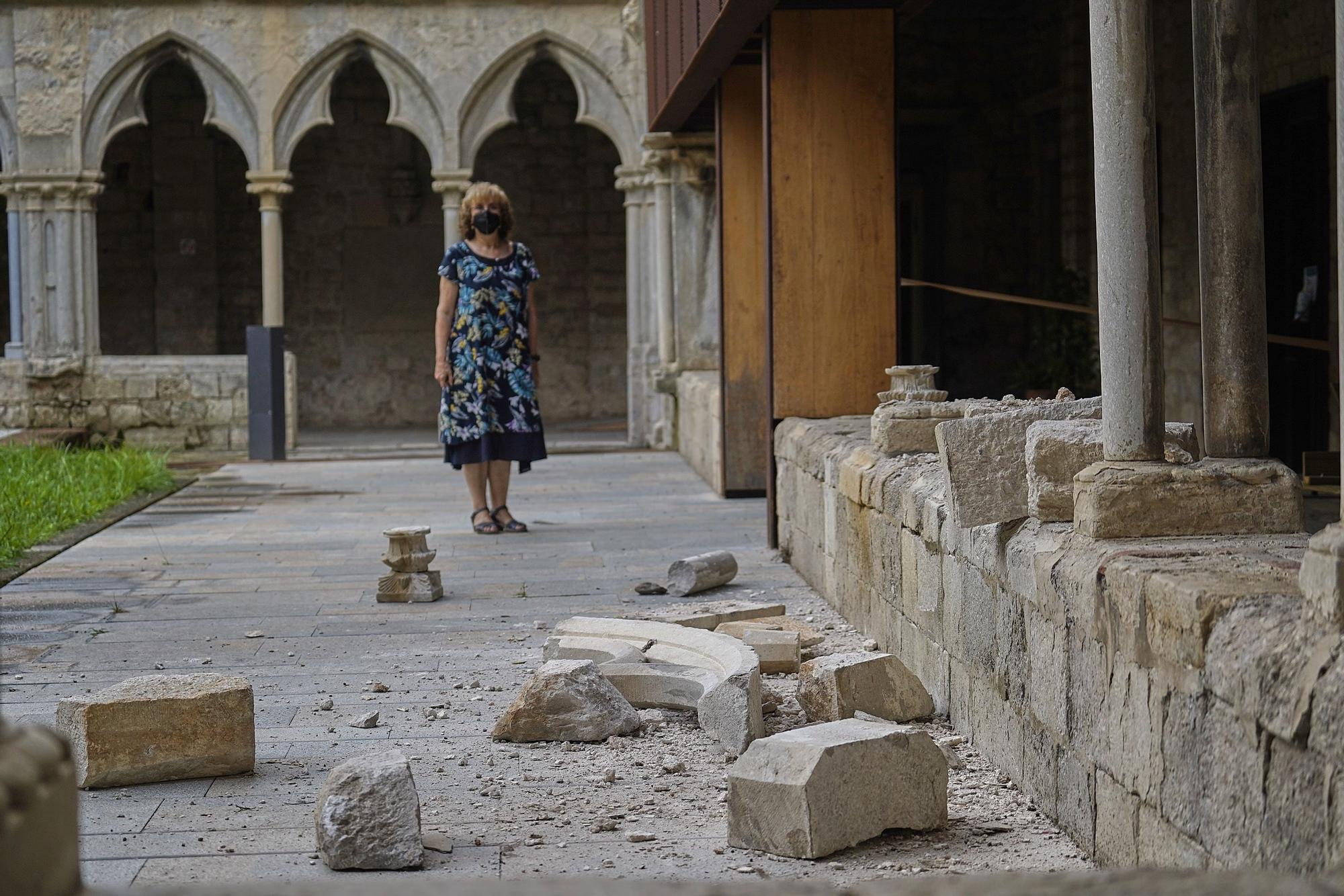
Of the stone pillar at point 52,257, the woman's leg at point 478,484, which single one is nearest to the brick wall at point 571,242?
the stone pillar at point 52,257

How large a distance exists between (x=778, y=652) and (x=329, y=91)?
948 cm

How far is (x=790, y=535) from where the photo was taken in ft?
20.2

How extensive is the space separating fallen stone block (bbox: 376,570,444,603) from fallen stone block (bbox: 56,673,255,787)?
7.10 feet

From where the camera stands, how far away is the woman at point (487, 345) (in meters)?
7.14

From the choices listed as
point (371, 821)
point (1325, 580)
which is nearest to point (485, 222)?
point (371, 821)

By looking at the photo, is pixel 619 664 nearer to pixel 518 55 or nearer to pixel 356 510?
pixel 356 510

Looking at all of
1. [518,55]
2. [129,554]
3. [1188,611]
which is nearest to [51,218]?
[518,55]

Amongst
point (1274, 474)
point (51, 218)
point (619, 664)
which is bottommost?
point (619, 664)

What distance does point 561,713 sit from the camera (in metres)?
3.62

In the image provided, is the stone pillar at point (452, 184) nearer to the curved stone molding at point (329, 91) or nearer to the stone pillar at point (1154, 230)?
the curved stone molding at point (329, 91)

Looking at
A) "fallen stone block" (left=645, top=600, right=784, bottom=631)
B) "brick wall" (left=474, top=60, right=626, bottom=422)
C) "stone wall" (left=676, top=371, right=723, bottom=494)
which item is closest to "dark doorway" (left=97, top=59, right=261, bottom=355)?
"brick wall" (left=474, top=60, right=626, bottom=422)

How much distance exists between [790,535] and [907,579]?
81.3 inches

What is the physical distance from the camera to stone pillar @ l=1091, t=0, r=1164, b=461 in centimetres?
297

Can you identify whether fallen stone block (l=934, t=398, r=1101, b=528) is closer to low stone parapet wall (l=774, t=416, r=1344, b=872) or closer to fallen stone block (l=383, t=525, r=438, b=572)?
low stone parapet wall (l=774, t=416, r=1344, b=872)
